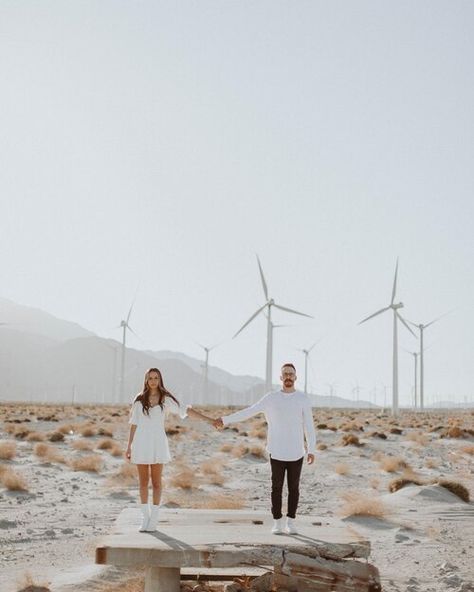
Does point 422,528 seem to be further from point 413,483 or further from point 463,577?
point 413,483

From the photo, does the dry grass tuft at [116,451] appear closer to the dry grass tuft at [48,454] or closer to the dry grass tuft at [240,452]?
the dry grass tuft at [48,454]

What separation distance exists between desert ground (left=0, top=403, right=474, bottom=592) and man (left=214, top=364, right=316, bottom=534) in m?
1.94

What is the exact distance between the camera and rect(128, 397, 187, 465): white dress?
365 inches

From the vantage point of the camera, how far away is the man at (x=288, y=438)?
9328 mm

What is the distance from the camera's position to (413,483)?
18.6m

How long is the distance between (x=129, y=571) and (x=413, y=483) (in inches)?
396

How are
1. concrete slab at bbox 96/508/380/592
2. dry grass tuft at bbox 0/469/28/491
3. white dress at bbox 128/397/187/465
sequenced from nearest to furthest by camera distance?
concrete slab at bbox 96/508/380/592
white dress at bbox 128/397/187/465
dry grass tuft at bbox 0/469/28/491

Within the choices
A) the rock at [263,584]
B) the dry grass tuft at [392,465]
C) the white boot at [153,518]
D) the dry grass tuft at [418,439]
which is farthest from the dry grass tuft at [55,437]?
the rock at [263,584]

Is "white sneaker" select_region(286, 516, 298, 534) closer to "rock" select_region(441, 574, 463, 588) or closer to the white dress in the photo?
the white dress

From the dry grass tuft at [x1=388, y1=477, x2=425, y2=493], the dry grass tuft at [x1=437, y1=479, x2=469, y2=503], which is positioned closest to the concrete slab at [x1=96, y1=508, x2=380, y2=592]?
the dry grass tuft at [x1=437, y1=479, x2=469, y2=503]

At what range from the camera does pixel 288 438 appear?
369 inches

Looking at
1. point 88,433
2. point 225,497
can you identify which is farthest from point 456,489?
point 88,433

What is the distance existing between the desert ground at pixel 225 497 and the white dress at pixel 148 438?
5.96ft

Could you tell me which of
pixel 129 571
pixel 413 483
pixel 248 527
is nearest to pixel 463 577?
pixel 248 527
